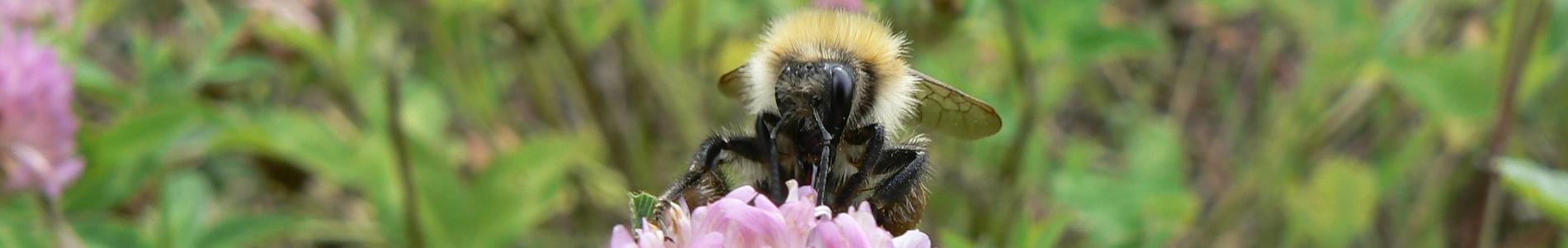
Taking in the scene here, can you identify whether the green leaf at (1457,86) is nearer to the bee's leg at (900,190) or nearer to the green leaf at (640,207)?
the bee's leg at (900,190)

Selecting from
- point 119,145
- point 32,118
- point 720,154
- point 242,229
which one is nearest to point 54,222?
point 32,118

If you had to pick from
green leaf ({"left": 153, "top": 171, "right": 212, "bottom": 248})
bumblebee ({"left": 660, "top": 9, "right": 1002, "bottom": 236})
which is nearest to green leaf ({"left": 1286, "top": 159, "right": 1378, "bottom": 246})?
bumblebee ({"left": 660, "top": 9, "right": 1002, "bottom": 236})

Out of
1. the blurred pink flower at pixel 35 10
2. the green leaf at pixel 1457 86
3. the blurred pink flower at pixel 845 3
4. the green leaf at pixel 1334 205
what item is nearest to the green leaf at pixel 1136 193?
the green leaf at pixel 1334 205

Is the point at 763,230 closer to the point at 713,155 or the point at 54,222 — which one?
the point at 713,155

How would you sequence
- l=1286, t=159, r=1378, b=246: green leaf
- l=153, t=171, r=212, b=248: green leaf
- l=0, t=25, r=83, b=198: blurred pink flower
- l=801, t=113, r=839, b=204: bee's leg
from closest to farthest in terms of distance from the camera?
l=801, t=113, r=839, b=204: bee's leg < l=0, t=25, r=83, b=198: blurred pink flower < l=153, t=171, r=212, b=248: green leaf < l=1286, t=159, r=1378, b=246: green leaf

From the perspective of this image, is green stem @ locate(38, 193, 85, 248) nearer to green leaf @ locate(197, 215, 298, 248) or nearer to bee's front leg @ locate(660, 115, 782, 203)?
green leaf @ locate(197, 215, 298, 248)

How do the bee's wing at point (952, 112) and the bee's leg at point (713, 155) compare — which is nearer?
the bee's leg at point (713, 155)
